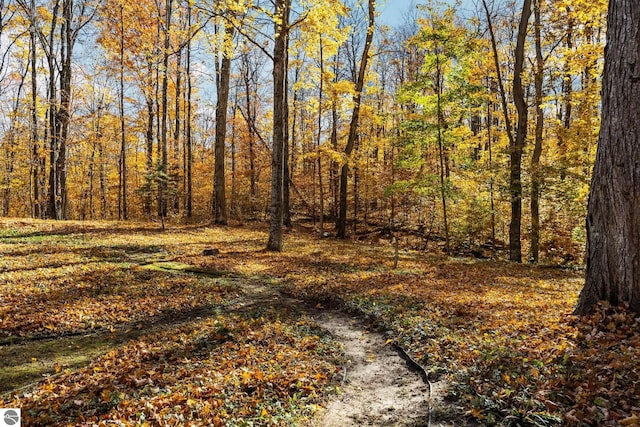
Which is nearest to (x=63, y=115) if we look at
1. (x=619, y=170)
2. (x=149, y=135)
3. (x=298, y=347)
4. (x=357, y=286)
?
(x=149, y=135)

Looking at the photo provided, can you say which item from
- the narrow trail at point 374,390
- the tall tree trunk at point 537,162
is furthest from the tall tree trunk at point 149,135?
the tall tree trunk at point 537,162

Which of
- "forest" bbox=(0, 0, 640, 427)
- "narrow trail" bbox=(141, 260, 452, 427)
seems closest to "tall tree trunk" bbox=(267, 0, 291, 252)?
"forest" bbox=(0, 0, 640, 427)

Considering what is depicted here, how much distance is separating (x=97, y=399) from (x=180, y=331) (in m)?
2.09

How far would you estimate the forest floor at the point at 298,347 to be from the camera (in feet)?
12.8

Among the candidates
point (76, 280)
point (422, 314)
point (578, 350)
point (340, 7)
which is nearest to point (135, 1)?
point (340, 7)

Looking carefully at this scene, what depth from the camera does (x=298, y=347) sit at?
19.1ft

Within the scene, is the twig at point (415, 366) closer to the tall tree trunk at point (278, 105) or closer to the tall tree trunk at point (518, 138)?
the tall tree trunk at point (278, 105)

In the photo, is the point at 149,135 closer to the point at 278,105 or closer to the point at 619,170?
the point at 278,105

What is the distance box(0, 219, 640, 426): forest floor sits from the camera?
3.91 metres

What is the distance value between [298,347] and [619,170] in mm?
4963

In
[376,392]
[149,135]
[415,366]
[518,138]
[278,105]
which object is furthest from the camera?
[149,135]

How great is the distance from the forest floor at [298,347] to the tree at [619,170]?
48cm

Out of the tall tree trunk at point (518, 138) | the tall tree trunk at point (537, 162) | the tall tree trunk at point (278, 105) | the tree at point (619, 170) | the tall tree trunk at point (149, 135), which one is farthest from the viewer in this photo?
the tall tree trunk at point (149, 135)

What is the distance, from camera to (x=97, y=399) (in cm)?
424
